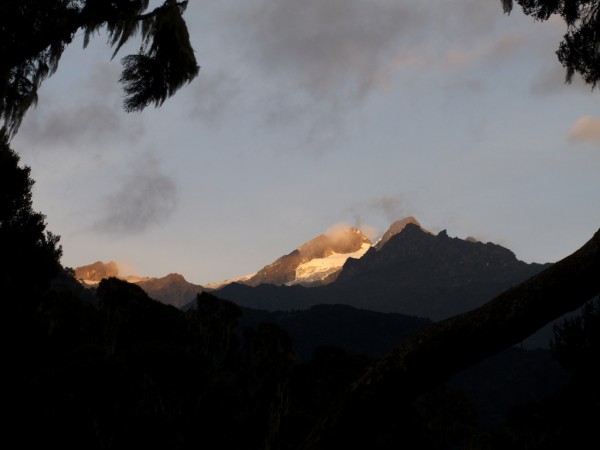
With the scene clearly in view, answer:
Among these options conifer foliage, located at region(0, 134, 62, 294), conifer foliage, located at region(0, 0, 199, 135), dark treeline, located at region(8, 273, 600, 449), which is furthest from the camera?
conifer foliage, located at region(0, 134, 62, 294)

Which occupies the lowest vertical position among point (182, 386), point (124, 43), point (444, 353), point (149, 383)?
point (444, 353)

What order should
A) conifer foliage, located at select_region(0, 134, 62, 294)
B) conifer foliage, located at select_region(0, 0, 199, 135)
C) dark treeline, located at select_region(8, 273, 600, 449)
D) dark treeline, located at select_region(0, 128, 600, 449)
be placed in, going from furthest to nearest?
1. conifer foliage, located at select_region(0, 134, 62, 294)
2. dark treeline, located at select_region(8, 273, 600, 449)
3. dark treeline, located at select_region(0, 128, 600, 449)
4. conifer foliage, located at select_region(0, 0, 199, 135)

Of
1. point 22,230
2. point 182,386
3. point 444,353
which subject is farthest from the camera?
point 182,386

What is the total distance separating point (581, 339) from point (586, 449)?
13.2ft

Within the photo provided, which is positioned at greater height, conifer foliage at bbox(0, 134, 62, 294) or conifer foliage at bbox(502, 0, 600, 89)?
conifer foliage at bbox(0, 134, 62, 294)

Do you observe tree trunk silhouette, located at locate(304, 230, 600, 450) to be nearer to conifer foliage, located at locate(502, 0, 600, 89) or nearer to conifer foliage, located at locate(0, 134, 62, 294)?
conifer foliage, located at locate(502, 0, 600, 89)

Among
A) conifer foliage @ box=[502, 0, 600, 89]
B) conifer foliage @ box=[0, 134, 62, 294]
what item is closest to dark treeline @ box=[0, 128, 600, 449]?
conifer foliage @ box=[0, 134, 62, 294]

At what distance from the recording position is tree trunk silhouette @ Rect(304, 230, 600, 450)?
2578mm

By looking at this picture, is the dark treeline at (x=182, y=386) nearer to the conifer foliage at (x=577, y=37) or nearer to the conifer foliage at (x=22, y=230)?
the conifer foliage at (x=22, y=230)

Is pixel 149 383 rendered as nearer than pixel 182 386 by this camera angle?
Yes

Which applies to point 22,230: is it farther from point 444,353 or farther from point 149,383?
point 444,353

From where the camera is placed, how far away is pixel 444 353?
2621mm

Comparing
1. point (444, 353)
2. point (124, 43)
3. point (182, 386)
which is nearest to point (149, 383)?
point (182, 386)

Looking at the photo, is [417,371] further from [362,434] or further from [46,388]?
[46,388]
